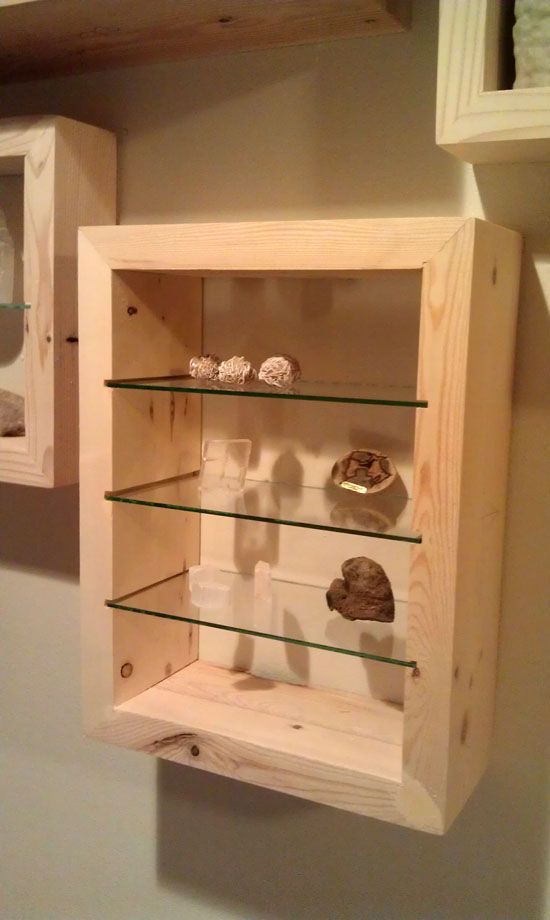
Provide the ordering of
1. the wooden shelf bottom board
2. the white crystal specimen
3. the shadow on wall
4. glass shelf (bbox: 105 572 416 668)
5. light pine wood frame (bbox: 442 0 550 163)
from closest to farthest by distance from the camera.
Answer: light pine wood frame (bbox: 442 0 550 163) → the wooden shelf bottom board → glass shelf (bbox: 105 572 416 668) → the white crystal specimen → the shadow on wall

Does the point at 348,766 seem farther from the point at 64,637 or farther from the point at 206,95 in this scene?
the point at 206,95

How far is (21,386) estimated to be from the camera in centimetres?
124

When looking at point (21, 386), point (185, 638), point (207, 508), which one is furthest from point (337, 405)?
point (21, 386)

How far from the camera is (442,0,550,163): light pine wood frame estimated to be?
76cm

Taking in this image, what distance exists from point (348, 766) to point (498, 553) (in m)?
0.28

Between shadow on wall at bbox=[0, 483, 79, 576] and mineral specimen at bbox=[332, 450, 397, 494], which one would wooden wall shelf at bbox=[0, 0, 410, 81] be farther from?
shadow on wall at bbox=[0, 483, 79, 576]

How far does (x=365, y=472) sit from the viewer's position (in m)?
0.98

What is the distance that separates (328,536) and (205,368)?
0.84 ft

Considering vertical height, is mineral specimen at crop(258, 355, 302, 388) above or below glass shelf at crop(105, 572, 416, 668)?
above

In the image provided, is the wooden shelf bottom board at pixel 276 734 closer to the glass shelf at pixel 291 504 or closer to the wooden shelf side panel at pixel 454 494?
the wooden shelf side panel at pixel 454 494

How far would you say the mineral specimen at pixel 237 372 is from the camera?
0.96 m

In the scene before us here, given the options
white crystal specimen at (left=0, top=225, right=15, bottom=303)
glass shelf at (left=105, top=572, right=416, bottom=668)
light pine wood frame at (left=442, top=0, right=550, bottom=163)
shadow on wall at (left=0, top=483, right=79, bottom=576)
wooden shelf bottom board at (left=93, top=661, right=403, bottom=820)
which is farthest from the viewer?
shadow on wall at (left=0, top=483, right=79, bottom=576)

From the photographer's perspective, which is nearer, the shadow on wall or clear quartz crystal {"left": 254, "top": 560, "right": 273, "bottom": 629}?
clear quartz crystal {"left": 254, "top": 560, "right": 273, "bottom": 629}

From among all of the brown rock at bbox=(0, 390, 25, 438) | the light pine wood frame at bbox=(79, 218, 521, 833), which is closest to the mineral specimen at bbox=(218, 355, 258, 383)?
the light pine wood frame at bbox=(79, 218, 521, 833)
